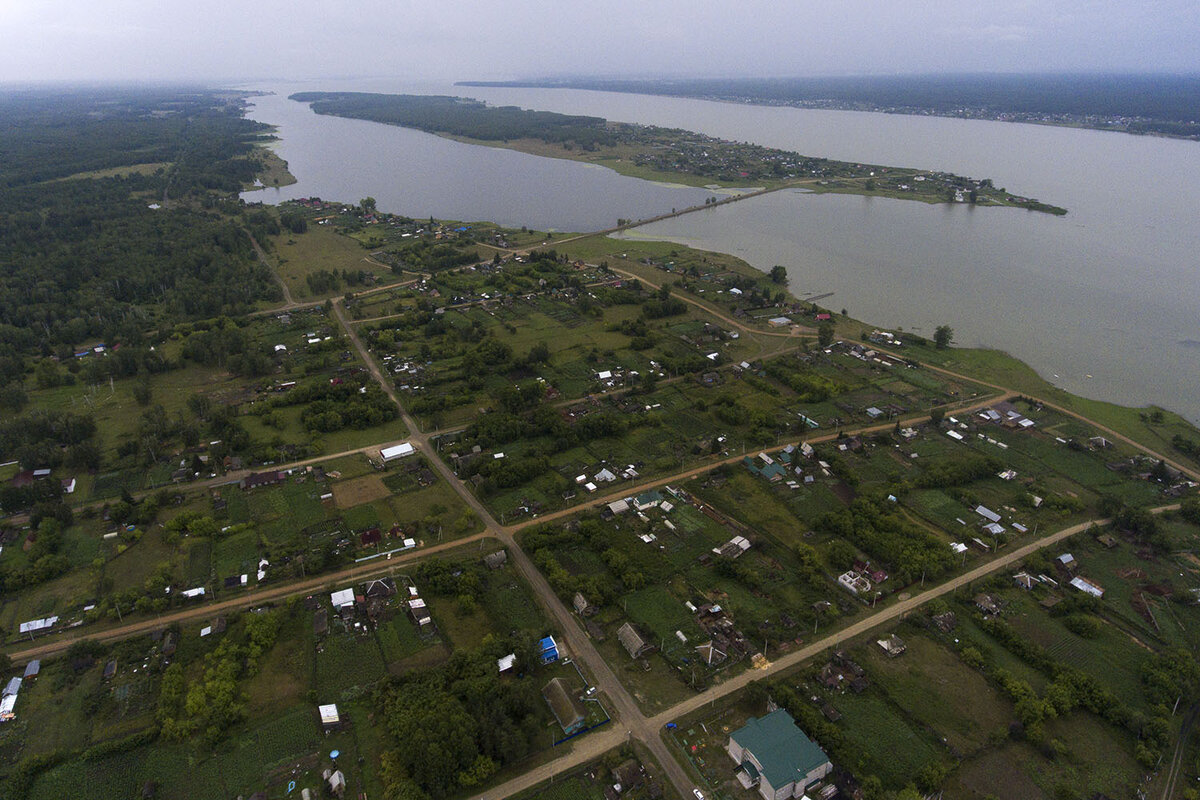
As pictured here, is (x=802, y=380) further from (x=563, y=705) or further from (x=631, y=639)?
(x=563, y=705)

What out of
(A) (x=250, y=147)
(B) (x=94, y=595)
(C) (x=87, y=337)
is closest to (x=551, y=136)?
(A) (x=250, y=147)

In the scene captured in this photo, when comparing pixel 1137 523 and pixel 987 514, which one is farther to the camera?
pixel 987 514

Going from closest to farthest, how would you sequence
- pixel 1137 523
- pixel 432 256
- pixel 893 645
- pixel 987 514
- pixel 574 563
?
pixel 893 645 → pixel 574 563 → pixel 1137 523 → pixel 987 514 → pixel 432 256

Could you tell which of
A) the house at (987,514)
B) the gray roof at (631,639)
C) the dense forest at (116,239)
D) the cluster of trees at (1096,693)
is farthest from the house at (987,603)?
the dense forest at (116,239)

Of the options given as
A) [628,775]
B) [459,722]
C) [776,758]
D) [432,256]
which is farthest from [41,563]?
[432,256]

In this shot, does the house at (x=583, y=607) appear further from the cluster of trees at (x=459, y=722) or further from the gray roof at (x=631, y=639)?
the cluster of trees at (x=459, y=722)

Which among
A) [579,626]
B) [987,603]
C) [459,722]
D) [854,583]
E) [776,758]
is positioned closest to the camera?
[776,758]

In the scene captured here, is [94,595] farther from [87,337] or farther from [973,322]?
[973,322]
